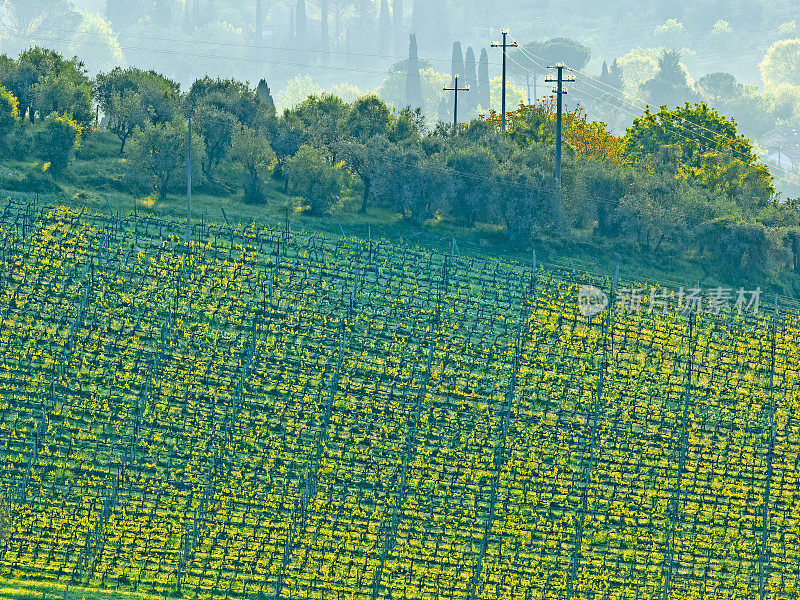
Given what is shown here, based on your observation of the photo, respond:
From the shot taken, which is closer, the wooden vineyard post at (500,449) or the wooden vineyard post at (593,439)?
the wooden vineyard post at (500,449)

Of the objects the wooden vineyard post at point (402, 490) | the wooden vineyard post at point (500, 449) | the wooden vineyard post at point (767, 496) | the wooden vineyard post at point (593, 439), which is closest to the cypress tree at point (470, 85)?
the wooden vineyard post at point (593, 439)

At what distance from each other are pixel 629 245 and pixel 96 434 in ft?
101

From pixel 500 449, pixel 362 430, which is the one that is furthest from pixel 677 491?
pixel 362 430

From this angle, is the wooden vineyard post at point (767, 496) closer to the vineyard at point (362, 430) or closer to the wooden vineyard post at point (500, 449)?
the vineyard at point (362, 430)

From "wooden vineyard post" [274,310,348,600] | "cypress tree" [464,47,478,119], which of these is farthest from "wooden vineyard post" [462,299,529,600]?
"cypress tree" [464,47,478,119]

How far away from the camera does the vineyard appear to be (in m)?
35.8

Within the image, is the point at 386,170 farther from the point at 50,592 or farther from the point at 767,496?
the point at 50,592

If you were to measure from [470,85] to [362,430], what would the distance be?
15998cm

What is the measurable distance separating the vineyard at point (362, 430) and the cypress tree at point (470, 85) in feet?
462

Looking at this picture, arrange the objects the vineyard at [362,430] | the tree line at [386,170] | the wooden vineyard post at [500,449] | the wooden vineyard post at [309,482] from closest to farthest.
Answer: the wooden vineyard post at [309,482] → the vineyard at [362,430] → the wooden vineyard post at [500,449] → the tree line at [386,170]

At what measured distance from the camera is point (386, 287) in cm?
4953

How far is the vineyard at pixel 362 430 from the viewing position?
3575cm

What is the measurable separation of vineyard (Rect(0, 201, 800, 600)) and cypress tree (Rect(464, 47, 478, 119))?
140927mm

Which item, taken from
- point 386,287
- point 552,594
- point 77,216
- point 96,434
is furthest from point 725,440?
point 77,216
